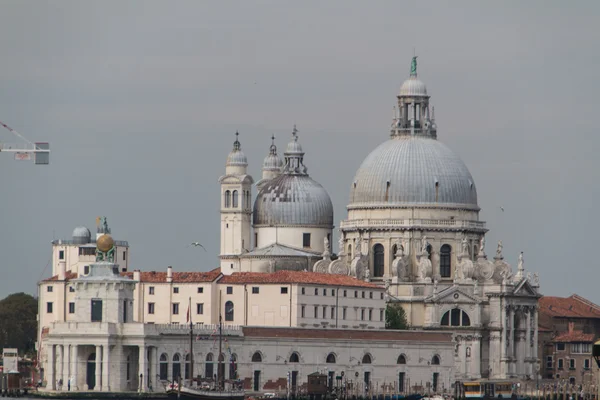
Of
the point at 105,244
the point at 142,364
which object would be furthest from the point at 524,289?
the point at 142,364

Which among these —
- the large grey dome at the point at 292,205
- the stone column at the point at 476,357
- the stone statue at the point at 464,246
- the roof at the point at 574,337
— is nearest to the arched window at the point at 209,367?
the stone column at the point at 476,357

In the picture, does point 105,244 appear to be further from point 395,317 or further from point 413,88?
point 413,88

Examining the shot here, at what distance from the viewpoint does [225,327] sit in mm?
126375

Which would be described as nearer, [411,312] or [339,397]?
[339,397]

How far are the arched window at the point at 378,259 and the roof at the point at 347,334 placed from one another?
9465 millimetres

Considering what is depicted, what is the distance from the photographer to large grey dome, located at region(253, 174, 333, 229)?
493 feet

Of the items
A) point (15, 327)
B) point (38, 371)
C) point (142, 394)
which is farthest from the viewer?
point (15, 327)

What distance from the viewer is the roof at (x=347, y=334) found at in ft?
417

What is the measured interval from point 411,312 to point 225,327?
21917 mm

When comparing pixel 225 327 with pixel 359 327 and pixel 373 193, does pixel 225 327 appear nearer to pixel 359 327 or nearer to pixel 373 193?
pixel 359 327

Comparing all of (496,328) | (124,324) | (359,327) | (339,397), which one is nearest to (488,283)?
(496,328)

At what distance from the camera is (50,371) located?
399 feet

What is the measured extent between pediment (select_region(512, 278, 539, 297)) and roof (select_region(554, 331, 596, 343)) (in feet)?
27.2

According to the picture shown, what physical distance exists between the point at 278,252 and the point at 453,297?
1131cm
